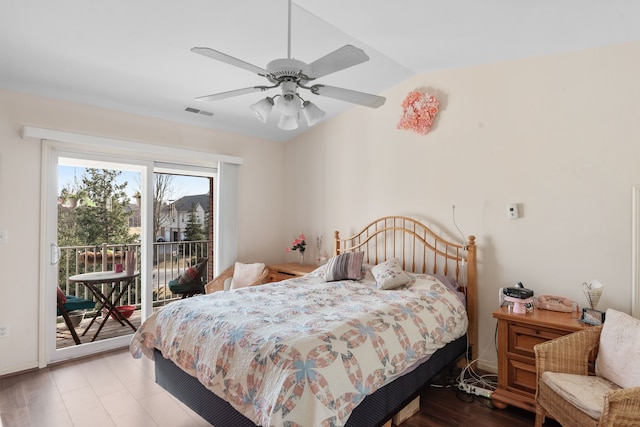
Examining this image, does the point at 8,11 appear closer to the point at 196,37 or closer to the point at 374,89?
the point at 196,37

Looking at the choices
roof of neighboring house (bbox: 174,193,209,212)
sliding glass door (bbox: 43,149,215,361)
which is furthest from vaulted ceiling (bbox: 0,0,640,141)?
roof of neighboring house (bbox: 174,193,209,212)

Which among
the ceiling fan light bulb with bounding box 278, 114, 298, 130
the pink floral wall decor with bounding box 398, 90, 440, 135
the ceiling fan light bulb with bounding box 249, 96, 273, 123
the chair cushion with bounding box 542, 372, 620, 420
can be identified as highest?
the pink floral wall decor with bounding box 398, 90, 440, 135

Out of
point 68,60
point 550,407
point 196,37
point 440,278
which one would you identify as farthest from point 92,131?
point 550,407

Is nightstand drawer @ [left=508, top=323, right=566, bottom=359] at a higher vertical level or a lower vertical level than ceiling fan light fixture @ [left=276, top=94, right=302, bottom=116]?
lower

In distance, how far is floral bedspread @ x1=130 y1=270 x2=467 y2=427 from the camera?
5.22 feet

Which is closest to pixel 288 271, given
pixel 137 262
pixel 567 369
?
pixel 137 262

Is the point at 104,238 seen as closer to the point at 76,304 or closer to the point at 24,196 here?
the point at 76,304

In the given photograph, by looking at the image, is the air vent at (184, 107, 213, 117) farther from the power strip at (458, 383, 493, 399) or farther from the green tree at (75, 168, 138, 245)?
the power strip at (458, 383, 493, 399)

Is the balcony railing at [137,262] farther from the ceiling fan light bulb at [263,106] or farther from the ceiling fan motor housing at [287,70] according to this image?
the ceiling fan motor housing at [287,70]

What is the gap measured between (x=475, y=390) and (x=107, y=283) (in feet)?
12.4

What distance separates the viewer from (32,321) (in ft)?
10.2

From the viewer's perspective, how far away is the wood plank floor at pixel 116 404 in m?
2.30

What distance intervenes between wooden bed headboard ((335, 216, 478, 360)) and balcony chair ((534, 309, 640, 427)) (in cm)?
102

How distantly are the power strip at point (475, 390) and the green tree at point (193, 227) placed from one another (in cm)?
352
